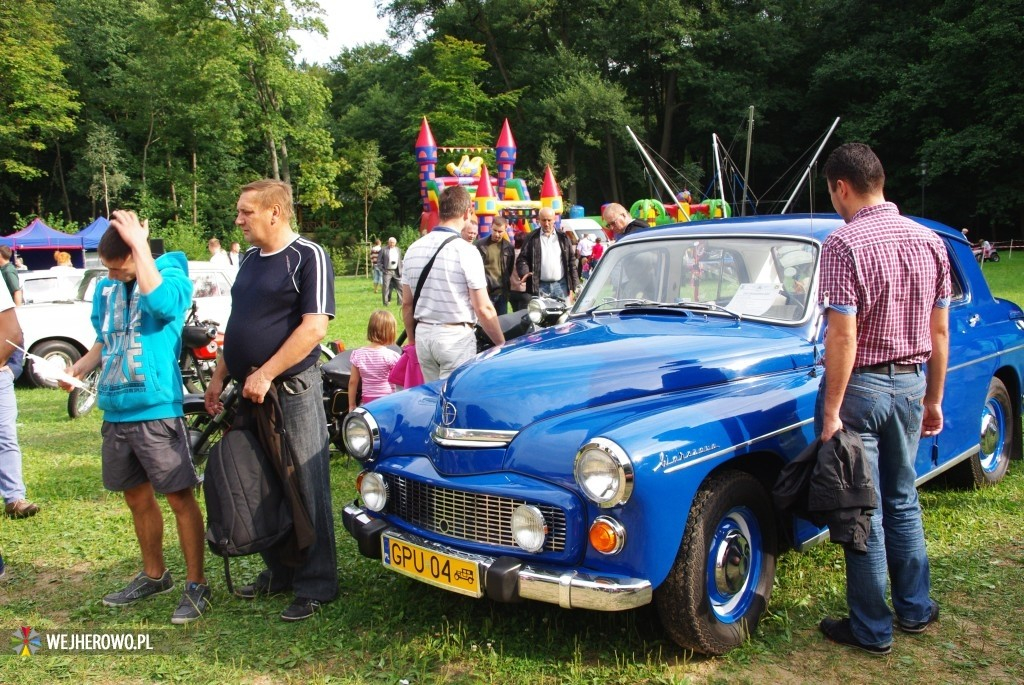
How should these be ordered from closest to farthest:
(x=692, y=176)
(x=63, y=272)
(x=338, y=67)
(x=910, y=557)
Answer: (x=910, y=557) → (x=63, y=272) → (x=692, y=176) → (x=338, y=67)

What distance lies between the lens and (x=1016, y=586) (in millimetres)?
4172

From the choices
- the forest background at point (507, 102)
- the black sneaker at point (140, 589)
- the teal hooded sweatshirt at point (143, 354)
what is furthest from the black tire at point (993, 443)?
the forest background at point (507, 102)

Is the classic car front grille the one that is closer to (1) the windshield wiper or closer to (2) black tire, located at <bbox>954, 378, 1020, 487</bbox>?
(1) the windshield wiper

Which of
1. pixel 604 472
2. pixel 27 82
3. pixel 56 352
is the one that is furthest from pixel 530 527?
pixel 27 82

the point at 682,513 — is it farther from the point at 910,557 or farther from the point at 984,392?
the point at 984,392

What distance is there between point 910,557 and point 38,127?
1867 inches

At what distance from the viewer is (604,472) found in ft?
10.5

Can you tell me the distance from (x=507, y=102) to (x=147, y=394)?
149 ft

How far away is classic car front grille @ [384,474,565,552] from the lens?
3333 millimetres

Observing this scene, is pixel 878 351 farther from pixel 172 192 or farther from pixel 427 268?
pixel 172 192

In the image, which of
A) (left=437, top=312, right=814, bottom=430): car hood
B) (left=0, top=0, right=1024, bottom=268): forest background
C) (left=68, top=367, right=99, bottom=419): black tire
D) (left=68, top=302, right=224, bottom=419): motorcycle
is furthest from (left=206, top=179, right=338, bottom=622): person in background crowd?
(left=0, top=0, right=1024, bottom=268): forest background

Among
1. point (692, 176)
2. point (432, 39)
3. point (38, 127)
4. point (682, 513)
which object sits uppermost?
point (432, 39)

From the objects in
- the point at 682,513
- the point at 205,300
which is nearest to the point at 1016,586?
the point at 682,513

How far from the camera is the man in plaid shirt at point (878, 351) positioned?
3361 millimetres
